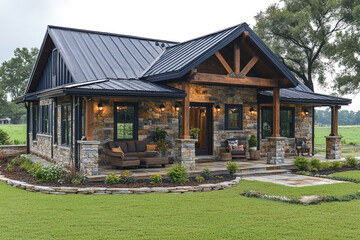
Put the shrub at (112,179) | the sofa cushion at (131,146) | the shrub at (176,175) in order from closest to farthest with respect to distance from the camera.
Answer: the shrub at (112,179) → the shrub at (176,175) → the sofa cushion at (131,146)

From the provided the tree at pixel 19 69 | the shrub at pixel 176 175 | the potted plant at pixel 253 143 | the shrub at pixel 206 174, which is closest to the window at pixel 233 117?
the potted plant at pixel 253 143

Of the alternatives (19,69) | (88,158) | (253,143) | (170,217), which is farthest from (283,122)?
(19,69)

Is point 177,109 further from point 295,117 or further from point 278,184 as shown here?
point 295,117

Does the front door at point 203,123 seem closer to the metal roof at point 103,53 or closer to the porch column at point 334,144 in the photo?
the metal roof at point 103,53

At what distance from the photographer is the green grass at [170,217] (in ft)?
19.9

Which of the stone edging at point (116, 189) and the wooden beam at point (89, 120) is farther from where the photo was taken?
the wooden beam at point (89, 120)

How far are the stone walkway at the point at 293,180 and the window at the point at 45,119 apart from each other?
8.94 meters

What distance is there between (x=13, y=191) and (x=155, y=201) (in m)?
3.97

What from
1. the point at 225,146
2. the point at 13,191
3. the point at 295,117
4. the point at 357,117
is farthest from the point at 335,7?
the point at 357,117

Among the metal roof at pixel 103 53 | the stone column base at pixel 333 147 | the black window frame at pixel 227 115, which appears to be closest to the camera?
the metal roof at pixel 103 53

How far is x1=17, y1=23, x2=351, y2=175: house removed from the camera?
11922 millimetres

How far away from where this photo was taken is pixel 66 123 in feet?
43.9

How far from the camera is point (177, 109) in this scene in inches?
545

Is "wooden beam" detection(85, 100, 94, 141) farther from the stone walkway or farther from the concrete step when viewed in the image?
the stone walkway
